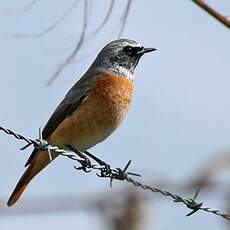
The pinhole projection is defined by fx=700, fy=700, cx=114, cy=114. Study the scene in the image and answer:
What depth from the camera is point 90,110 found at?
7.01m

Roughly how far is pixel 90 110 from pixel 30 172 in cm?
98

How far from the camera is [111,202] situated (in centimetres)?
325

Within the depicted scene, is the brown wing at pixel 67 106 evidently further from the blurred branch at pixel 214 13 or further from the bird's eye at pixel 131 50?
the blurred branch at pixel 214 13

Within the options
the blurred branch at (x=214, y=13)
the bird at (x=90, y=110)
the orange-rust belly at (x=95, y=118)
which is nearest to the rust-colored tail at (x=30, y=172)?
the bird at (x=90, y=110)

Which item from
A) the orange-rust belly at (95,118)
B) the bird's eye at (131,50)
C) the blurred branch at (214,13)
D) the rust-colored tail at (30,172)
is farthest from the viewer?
the bird's eye at (131,50)

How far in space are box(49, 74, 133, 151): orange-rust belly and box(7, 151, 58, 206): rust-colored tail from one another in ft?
0.72

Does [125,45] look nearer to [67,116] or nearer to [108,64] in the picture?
[108,64]

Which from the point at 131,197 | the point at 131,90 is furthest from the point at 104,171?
the point at 131,197

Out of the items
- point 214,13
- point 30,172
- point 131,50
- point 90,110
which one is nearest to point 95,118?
point 90,110

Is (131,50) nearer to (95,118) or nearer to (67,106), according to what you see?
(67,106)

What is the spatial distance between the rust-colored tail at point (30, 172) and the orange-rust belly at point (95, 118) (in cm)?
22

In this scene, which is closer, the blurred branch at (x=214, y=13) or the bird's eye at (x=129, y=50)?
the blurred branch at (x=214, y=13)

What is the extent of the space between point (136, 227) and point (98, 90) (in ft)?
13.6

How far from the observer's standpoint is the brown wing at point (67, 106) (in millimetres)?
7215
